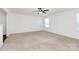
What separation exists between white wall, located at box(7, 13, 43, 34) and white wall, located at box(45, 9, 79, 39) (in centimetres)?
186

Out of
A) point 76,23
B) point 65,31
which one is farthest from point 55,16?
point 76,23

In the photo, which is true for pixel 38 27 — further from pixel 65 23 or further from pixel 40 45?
pixel 40 45

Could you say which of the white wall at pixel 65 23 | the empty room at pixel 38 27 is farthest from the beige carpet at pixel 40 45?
the white wall at pixel 65 23

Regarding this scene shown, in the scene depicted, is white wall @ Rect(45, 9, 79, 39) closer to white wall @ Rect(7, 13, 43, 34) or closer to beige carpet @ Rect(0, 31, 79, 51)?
beige carpet @ Rect(0, 31, 79, 51)

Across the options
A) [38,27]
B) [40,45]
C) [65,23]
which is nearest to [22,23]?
[38,27]

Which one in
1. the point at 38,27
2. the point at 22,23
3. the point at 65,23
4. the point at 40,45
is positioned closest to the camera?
the point at 40,45

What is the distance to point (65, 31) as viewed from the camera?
17.3 feet

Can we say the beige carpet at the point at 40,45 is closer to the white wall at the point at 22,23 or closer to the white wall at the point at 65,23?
the white wall at the point at 65,23

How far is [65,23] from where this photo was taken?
5.27 m

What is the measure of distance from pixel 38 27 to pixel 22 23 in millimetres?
2062

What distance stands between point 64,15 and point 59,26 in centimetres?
102

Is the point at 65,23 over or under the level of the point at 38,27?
over
